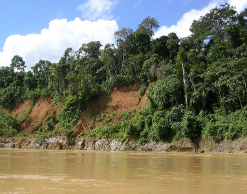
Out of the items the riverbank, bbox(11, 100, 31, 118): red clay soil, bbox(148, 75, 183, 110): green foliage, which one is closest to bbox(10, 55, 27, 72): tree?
bbox(11, 100, 31, 118): red clay soil

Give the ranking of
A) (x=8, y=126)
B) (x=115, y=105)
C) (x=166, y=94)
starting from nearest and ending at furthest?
(x=166, y=94)
(x=115, y=105)
(x=8, y=126)

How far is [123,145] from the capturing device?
27.0 metres

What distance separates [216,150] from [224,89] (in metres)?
8.19

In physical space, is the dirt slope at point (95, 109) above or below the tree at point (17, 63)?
below

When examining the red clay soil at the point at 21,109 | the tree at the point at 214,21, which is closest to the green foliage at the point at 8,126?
the red clay soil at the point at 21,109

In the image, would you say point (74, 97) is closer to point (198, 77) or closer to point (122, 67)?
point (122, 67)

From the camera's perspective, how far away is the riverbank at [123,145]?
2152 centimetres

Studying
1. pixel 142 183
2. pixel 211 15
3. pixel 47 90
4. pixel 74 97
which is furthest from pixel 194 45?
pixel 142 183

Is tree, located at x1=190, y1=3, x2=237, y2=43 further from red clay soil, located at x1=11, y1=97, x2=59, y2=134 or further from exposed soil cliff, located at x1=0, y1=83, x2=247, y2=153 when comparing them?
red clay soil, located at x1=11, y1=97, x2=59, y2=134

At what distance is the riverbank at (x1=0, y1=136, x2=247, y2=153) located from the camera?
847 inches

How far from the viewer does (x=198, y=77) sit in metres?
28.5

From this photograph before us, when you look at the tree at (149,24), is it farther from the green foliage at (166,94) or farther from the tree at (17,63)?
the tree at (17,63)

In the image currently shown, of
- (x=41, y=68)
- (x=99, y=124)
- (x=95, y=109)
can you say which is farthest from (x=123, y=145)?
(x=41, y=68)

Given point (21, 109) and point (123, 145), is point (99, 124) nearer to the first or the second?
point (123, 145)
